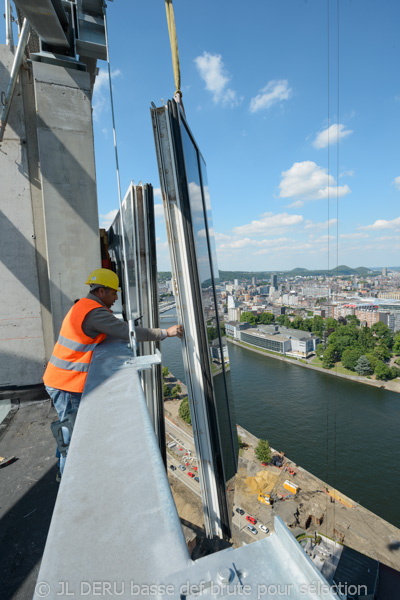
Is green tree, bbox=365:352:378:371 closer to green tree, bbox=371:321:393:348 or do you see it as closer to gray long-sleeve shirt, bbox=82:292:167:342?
green tree, bbox=371:321:393:348

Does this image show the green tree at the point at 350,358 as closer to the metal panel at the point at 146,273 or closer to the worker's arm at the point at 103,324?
the metal panel at the point at 146,273

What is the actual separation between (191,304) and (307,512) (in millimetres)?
15794

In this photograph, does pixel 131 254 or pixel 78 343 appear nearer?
pixel 78 343

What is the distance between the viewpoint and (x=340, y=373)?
99.0 feet

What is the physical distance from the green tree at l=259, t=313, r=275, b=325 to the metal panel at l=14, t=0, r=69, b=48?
5177 cm

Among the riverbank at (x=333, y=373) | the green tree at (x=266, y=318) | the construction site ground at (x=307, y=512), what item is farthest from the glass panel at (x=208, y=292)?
the green tree at (x=266, y=318)

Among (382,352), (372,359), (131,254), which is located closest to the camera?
(131,254)

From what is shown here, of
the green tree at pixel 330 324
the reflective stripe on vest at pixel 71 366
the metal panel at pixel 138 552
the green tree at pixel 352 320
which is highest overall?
the metal panel at pixel 138 552

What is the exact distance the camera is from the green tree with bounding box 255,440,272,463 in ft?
54.4

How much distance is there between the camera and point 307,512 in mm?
13781

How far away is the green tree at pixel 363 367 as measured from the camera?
29.5 m

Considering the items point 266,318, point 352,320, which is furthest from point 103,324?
point 266,318

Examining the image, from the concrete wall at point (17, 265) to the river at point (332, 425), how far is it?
1664 cm

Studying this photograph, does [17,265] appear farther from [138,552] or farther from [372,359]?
[372,359]
